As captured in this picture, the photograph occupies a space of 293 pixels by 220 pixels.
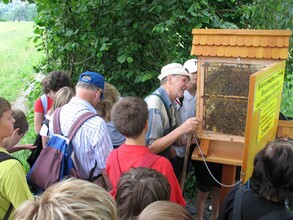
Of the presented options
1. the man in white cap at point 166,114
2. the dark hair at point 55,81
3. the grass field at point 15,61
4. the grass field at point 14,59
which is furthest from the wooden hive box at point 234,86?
the grass field at point 14,59

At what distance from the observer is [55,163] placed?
2.64 metres

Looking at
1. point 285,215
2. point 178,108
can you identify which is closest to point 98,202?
point 285,215

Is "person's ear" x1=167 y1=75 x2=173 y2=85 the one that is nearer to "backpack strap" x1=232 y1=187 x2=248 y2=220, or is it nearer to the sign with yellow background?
the sign with yellow background

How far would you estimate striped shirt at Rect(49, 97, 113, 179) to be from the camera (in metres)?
2.74

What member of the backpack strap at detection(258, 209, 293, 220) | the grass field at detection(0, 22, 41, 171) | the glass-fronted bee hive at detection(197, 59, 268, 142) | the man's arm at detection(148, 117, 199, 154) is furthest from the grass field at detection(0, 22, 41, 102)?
the backpack strap at detection(258, 209, 293, 220)

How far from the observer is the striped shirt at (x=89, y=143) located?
2.74 meters

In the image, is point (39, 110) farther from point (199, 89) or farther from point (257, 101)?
point (257, 101)

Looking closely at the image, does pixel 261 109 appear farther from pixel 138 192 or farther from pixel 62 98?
pixel 62 98

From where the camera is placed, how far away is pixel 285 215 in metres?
1.89

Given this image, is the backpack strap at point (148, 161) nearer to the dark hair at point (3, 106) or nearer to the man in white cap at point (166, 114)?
the man in white cap at point (166, 114)

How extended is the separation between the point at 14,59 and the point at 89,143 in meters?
15.1

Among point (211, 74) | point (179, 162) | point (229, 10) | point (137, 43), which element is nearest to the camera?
point (211, 74)

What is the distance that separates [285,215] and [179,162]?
74.7 inches

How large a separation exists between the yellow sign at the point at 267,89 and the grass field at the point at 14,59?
7.52 m
